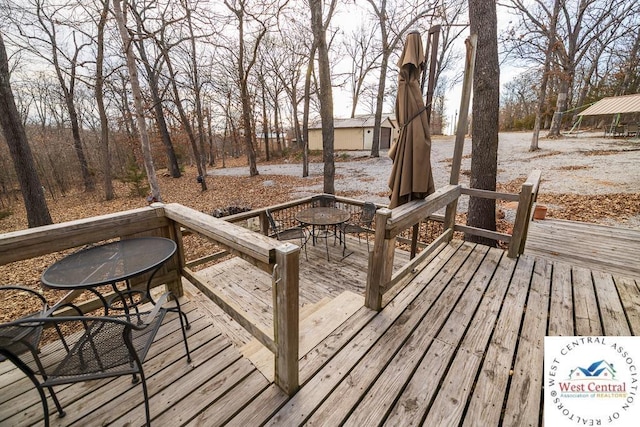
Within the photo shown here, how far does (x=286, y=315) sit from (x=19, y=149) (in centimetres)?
845

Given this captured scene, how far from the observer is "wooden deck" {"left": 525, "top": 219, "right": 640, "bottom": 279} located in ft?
11.1

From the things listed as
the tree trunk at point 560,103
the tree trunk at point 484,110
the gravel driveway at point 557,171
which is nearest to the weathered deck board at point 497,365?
the tree trunk at point 484,110

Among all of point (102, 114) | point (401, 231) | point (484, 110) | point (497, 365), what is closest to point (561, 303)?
point (497, 365)

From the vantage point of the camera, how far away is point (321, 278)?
13.3ft

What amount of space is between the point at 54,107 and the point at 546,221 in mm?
25102

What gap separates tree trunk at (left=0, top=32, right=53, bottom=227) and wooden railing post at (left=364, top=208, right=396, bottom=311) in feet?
27.8

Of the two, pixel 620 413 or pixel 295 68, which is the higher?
pixel 295 68

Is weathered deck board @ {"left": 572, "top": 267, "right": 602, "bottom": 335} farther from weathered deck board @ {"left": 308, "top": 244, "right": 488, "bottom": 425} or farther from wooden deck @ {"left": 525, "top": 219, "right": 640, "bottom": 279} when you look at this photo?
weathered deck board @ {"left": 308, "top": 244, "right": 488, "bottom": 425}

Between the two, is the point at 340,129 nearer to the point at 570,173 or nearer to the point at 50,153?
the point at 570,173

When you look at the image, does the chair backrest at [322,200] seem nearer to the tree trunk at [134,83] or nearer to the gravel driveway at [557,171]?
the gravel driveway at [557,171]

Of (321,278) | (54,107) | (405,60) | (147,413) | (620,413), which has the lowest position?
(321,278)

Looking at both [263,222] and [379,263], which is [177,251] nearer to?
[379,263]

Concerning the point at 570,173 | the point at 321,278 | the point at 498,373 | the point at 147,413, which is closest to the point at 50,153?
the point at 321,278
